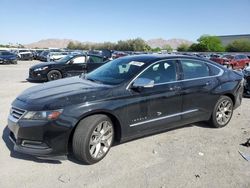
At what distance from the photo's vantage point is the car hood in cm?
391

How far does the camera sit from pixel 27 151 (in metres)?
3.88

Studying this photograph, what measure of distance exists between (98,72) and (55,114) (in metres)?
1.82

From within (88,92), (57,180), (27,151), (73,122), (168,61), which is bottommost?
(57,180)

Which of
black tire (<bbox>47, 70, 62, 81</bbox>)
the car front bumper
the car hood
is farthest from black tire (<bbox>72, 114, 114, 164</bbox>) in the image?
black tire (<bbox>47, 70, 62, 81</bbox>)

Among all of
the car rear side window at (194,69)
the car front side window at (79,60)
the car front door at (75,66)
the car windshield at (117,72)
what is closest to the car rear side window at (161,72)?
the car windshield at (117,72)

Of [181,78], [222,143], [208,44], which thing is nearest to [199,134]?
[222,143]

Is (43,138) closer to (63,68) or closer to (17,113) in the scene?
(17,113)

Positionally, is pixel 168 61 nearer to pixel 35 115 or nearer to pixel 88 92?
pixel 88 92

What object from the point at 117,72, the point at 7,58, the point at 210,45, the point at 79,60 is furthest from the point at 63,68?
the point at 210,45

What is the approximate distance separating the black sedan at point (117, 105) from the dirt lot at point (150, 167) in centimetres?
25

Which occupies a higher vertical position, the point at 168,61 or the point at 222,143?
the point at 168,61

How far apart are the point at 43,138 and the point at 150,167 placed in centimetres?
159

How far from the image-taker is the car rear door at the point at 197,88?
522 cm

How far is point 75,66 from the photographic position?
13281 millimetres
